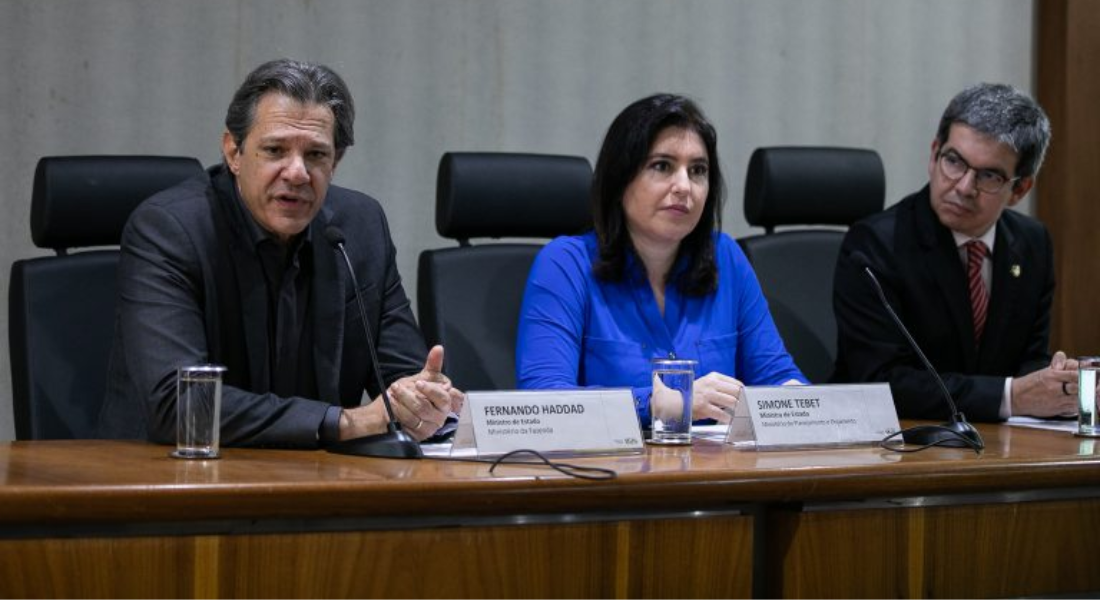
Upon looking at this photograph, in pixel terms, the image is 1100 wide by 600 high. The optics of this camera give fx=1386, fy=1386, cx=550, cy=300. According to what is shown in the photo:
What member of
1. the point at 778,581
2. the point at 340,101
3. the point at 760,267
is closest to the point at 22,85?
the point at 340,101

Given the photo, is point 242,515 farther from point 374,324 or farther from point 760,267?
Result: point 760,267

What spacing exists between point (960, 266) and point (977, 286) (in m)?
0.07

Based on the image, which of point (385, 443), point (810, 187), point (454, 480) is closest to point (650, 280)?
point (810, 187)

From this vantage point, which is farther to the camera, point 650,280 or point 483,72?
point 483,72

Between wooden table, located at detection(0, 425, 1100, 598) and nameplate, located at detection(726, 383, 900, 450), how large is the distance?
5cm

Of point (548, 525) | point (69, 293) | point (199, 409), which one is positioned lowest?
point (548, 525)

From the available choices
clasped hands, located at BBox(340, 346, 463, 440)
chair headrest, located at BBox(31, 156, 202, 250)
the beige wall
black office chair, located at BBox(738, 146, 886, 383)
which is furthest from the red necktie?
chair headrest, located at BBox(31, 156, 202, 250)

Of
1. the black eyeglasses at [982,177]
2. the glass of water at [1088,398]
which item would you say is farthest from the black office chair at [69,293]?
the glass of water at [1088,398]

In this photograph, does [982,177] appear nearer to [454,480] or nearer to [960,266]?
[960,266]

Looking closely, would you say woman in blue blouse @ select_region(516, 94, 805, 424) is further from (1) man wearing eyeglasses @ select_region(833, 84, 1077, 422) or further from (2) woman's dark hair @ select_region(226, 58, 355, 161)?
(2) woman's dark hair @ select_region(226, 58, 355, 161)

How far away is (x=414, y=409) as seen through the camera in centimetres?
204

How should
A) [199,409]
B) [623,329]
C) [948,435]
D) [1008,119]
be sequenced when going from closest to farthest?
[199,409], [948,435], [623,329], [1008,119]

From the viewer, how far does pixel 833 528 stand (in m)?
1.82

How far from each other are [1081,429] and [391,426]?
1219 millimetres
